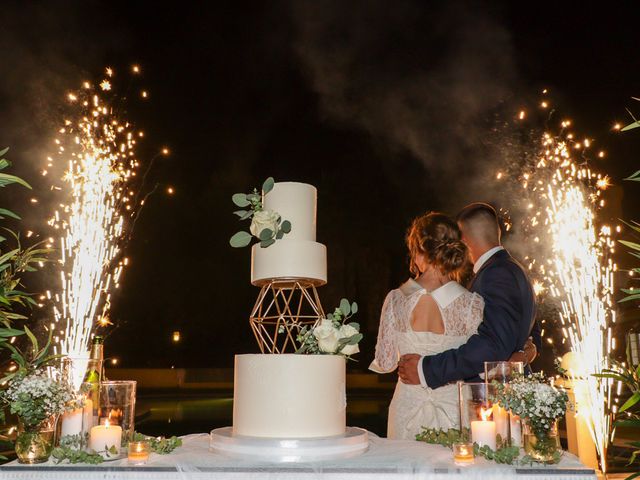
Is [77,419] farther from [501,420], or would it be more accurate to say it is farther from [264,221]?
[501,420]

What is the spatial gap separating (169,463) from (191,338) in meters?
29.1

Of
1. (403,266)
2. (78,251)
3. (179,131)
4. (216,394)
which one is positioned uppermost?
(179,131)

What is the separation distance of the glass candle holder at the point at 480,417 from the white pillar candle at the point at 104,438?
4.55 feet

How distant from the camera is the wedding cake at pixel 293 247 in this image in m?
2.81


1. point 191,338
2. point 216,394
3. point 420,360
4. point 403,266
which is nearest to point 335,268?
point 403,266

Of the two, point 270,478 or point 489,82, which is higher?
point 489,82

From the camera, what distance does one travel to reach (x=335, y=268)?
986 inches

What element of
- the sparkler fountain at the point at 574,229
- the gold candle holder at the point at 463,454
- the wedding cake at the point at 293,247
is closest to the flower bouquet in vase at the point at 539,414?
the gold candle holder at the point at 463,454

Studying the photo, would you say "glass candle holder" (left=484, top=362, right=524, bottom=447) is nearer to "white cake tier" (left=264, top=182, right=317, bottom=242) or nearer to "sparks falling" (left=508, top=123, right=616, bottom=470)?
"white cake tier" (left=264, top=182, right=317, bottom=242)

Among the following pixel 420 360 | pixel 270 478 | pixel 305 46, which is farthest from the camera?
pixel 305 46

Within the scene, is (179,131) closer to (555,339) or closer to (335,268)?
(335,268)

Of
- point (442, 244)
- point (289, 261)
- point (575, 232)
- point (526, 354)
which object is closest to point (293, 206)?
point (289, 261)

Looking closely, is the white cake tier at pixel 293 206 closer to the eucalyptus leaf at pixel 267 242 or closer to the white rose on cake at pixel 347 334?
the eucalyptus leaf at pixel 267 242

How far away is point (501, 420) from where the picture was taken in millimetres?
2393
